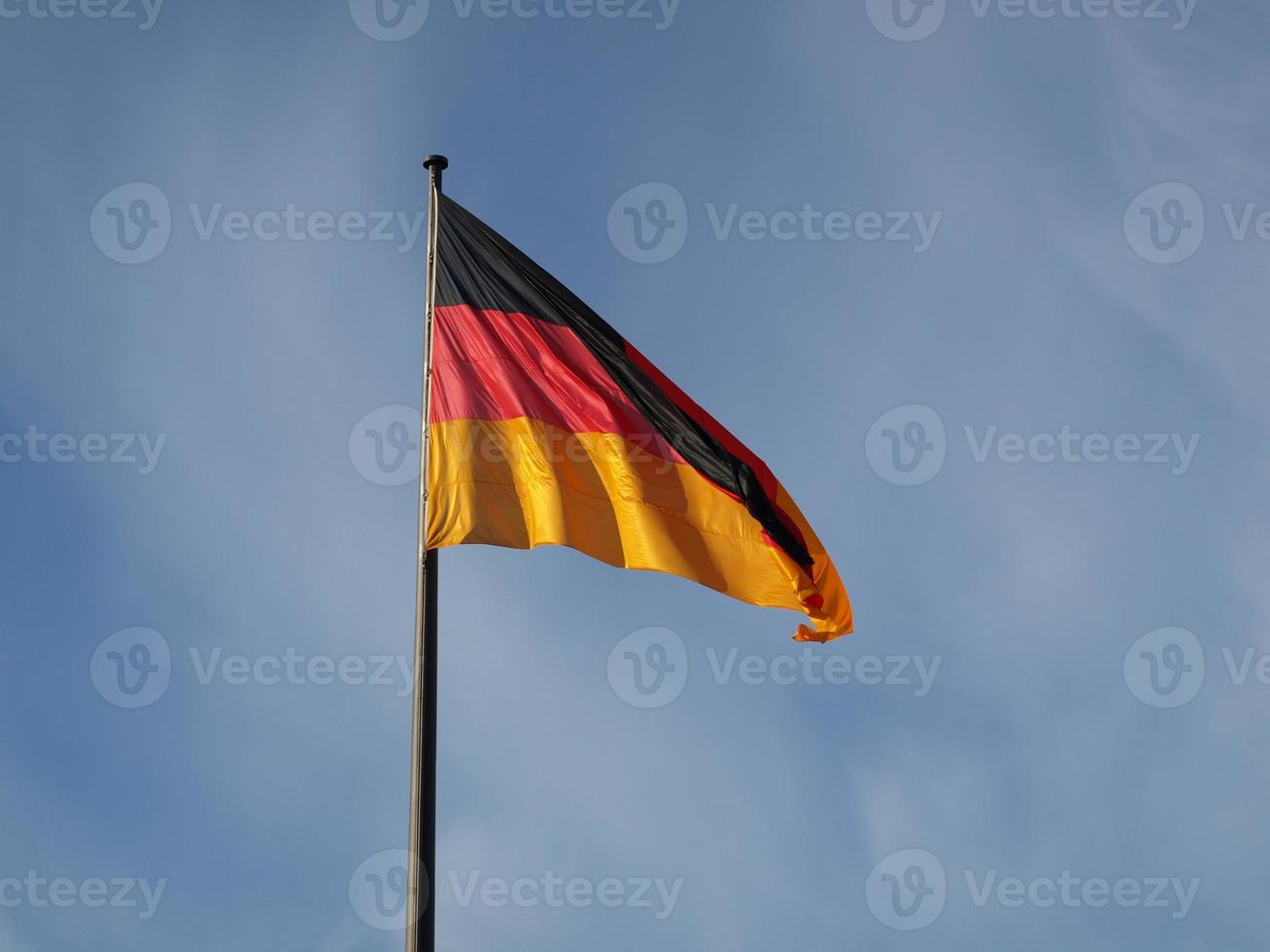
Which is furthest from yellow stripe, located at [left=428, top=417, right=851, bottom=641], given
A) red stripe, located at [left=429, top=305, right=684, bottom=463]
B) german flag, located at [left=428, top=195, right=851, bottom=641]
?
red stripe, located at [left=429, top=305, right=684, bottom=463]

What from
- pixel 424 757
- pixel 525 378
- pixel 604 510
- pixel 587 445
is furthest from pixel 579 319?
pixel 424 757

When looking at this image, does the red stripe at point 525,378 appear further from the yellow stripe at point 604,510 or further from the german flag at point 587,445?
the yellow stripe at point 604,510

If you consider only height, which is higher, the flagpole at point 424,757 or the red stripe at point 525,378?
the red stripe at point 525,378

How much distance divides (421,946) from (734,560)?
570 centimetres

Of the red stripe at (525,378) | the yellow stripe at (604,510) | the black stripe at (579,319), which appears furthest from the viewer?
the black stripe at (579,319)

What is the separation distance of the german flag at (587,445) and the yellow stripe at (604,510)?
0.6 inches

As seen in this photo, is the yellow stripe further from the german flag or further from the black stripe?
the black stripe

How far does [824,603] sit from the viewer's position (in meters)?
15.4

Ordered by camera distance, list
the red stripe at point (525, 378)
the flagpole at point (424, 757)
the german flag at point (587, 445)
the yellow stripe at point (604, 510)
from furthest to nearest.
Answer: the red stripe at point (525, 378), the german flag at point (587, 445), the yellow stripe at point (604, 510), the flagpole at point (424, 757)

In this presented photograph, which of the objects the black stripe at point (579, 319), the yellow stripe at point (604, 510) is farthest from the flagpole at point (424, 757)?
the black stripe at point (579, 319)

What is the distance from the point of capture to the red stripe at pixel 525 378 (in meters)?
14.1

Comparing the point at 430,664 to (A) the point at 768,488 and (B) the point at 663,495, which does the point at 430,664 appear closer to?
(B) the point at 663,495

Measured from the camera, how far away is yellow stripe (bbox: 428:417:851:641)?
43.4ft

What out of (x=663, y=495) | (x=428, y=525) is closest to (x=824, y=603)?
(x=663, y=495)
